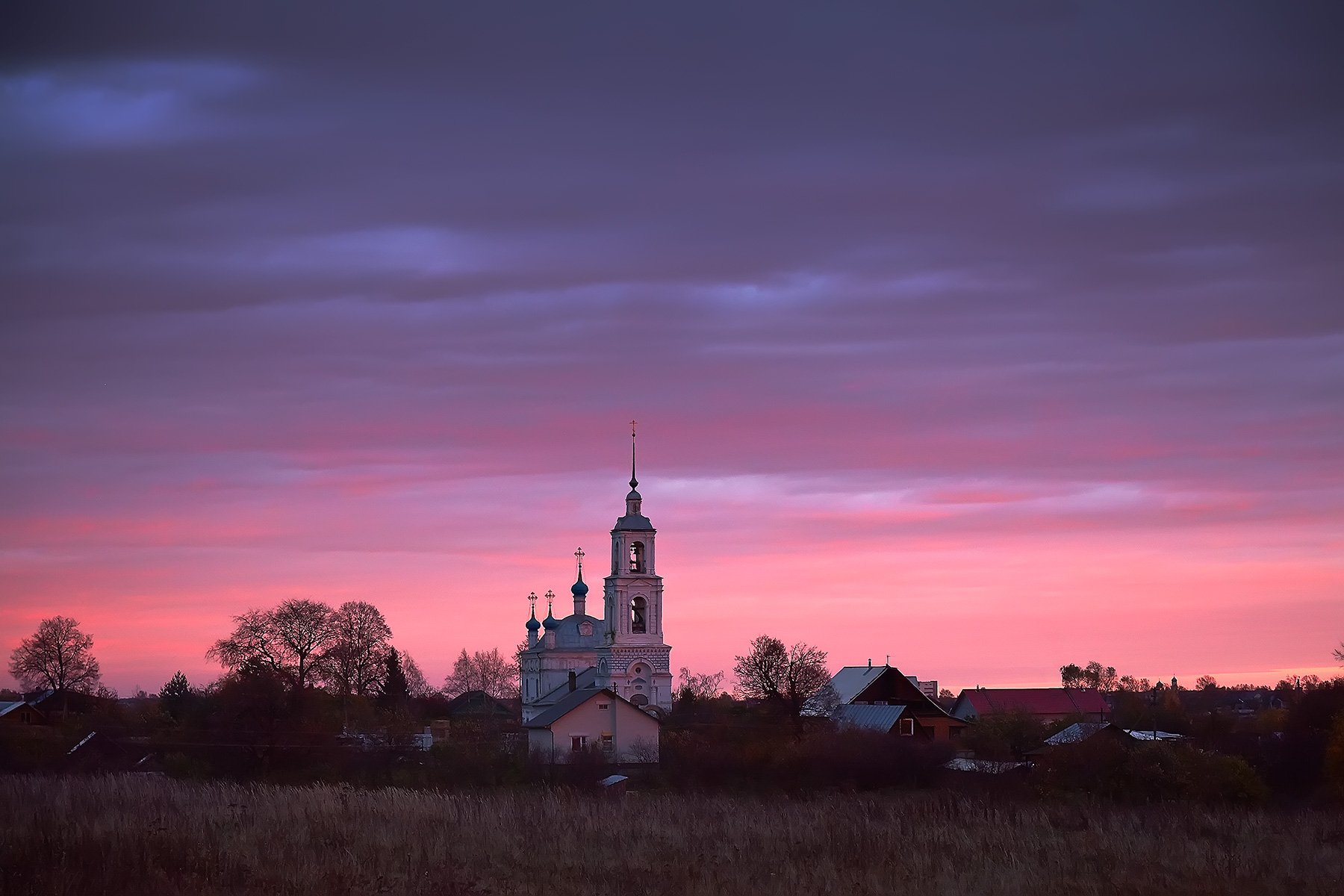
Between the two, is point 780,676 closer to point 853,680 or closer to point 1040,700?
point 853,680

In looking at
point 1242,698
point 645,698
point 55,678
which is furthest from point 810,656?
point 1242,698

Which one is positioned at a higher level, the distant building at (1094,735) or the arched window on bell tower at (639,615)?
the arched window on bell tower at (639,615)

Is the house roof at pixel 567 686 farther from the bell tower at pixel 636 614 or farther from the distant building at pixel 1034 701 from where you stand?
the distant building at pixel 1034 701

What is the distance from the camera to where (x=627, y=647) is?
361ft

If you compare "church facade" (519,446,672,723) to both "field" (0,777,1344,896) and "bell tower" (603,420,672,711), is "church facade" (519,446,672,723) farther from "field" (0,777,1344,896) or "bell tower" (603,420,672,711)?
"field" (0,777,1344,896)

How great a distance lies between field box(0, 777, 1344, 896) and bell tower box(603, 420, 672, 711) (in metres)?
82.6

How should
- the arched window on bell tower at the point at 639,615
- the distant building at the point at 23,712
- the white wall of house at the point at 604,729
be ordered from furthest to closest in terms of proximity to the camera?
the arched window on bell tower at the point at 639,615, the distant building at the point at 23,712, the white wall of house at the point at 604,729

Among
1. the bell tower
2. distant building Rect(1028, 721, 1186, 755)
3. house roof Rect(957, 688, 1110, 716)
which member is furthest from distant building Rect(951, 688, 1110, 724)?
distant building Rect(1028, 721, 1186, 755)

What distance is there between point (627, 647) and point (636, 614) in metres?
3.77

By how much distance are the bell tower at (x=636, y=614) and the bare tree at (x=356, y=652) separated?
54.8ft

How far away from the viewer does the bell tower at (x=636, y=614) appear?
10950 centimetres

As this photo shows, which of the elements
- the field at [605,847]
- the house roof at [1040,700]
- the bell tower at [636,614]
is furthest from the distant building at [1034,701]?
the field at [605,847]

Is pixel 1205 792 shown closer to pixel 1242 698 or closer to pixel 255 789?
pixel 255 789

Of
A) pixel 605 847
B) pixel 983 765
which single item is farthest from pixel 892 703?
pixel 605 847
